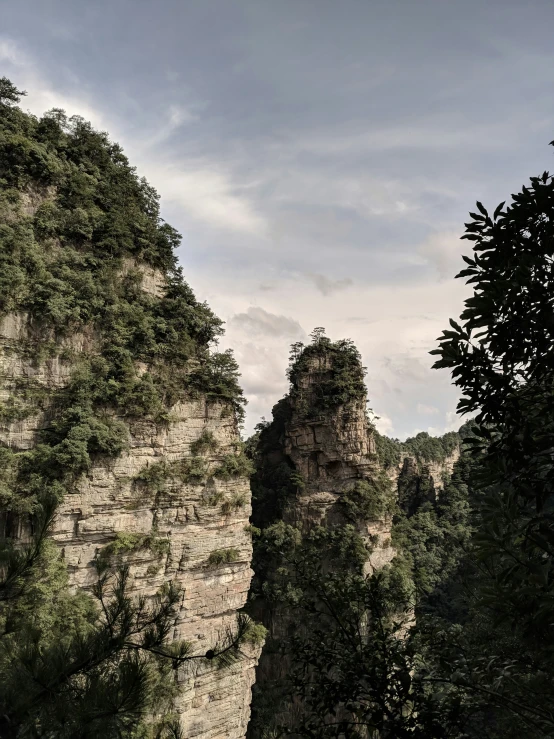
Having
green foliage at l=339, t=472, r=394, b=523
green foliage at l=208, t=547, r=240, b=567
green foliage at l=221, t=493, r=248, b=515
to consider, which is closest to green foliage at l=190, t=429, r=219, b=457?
green foliage at l=221, t=493, r=248, b=515

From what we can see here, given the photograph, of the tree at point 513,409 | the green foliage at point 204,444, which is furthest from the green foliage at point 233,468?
the tree at point 513,409

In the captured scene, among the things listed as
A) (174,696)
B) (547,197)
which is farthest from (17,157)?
(174,696)

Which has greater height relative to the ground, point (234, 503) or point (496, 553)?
point (496, 553)

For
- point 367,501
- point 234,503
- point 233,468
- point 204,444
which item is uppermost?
point 204,444

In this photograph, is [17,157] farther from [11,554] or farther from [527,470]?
[527,470]

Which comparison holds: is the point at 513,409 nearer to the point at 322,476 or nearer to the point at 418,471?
the point at 322,476

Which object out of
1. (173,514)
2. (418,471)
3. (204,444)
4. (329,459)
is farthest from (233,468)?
(418,471)
